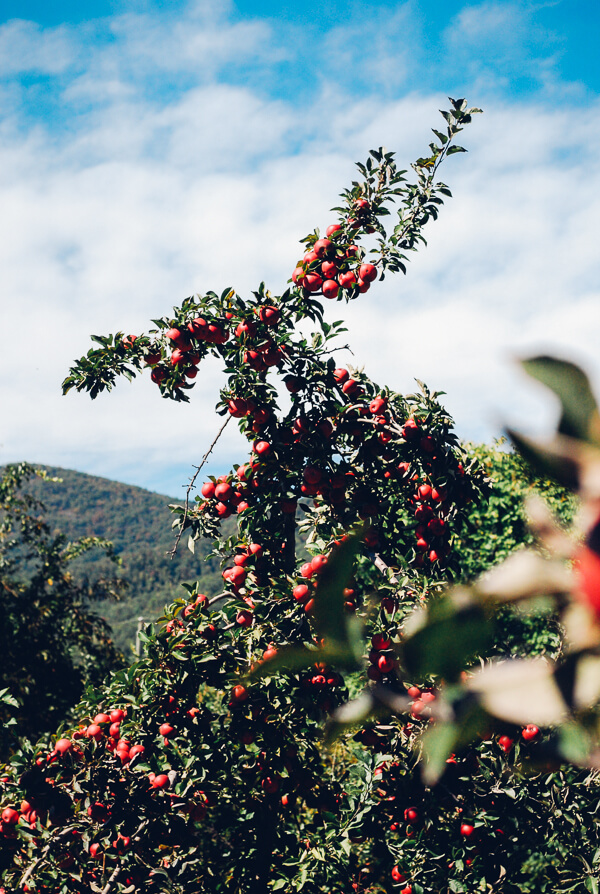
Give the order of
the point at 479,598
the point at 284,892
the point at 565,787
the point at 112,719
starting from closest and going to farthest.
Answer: the point at 479,598 < the point at 565,787 < the point at 112,719 < the point at 284,892

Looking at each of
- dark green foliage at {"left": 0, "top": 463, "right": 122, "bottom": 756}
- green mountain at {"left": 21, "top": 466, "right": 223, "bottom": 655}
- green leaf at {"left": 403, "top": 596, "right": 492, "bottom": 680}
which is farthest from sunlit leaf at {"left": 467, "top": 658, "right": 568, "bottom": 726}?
green mountain at {"left": 21, "top": 466, "right": 223, "bottom": 655}

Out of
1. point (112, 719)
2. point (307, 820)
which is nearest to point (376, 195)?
point (112, 719)

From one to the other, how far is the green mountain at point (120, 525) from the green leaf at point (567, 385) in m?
49.0

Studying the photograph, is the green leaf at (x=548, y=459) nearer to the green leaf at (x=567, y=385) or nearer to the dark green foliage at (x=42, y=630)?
the green leaf at (x=567, y=385)

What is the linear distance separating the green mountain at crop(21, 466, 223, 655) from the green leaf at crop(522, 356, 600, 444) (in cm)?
4901

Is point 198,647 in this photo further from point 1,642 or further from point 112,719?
point 1,642

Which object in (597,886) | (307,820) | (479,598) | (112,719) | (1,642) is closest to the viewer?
(479,598)

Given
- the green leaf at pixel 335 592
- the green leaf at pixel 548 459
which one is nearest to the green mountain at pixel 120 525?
the green leaf at pixel 335 592

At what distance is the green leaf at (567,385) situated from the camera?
0.29m

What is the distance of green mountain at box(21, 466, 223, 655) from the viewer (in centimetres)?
4972

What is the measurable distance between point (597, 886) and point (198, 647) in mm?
2412

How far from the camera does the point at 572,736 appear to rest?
377mm

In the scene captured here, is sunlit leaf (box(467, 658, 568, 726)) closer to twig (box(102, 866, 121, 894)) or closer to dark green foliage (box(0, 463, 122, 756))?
twig (box(102, 866, 121, 894))

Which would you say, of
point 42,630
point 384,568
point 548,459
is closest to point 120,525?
point 42,630
